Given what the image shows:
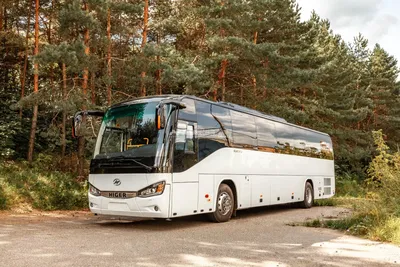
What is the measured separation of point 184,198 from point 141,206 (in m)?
1.19

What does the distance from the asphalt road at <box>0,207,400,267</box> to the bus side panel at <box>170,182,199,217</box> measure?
1.57 feet

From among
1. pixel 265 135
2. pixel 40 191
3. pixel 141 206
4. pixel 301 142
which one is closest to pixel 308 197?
pixel 301 142

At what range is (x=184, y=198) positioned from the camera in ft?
34.7

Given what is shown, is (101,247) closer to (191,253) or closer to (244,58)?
(191,253)

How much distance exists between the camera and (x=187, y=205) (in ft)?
35.1

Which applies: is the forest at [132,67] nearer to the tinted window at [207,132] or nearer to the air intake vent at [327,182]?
the air intake vent at [327,182]

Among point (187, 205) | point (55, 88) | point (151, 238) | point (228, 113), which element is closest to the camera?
point (151, 238)

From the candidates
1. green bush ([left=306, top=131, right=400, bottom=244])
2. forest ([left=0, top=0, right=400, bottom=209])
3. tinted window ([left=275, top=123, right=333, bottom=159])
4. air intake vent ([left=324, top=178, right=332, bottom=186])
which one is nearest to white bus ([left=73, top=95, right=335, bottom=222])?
tinted window ([left=275, top=123, right=333, bottom=159])

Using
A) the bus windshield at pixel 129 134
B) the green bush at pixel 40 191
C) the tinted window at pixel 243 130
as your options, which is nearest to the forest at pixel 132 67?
the green bush at pixel 40 191

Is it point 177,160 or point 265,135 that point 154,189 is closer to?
point 177,160

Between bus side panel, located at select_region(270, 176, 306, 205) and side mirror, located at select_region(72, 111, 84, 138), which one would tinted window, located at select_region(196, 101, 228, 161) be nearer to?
side mirror, located at select_region(72, 111, 84, 138)

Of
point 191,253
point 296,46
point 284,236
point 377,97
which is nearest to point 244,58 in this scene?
point 296,46

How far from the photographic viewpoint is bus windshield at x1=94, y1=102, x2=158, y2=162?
10.2 metres

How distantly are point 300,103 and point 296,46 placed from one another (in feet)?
14.6
